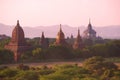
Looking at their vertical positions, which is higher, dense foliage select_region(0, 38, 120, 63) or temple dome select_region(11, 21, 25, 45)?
temple dome select_region(11, 21, 25, 45)

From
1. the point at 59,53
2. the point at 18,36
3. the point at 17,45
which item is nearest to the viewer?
the point at 17,45

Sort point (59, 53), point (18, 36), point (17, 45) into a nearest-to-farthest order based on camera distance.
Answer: point (17, 45), point (18, 36), point (59, 53)

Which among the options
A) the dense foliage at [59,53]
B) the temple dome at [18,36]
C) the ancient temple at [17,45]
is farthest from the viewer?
the temple dome at [18,36]

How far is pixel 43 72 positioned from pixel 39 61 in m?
17.5

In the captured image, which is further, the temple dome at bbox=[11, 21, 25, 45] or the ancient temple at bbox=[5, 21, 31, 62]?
the temple dome at bbox=[11, 21, 25, 45]

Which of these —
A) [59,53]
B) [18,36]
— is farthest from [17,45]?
[59,53]

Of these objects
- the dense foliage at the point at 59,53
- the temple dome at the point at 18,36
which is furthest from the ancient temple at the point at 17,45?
the dense foliage at the point at 59,53

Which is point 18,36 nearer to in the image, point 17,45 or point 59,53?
point 17,45

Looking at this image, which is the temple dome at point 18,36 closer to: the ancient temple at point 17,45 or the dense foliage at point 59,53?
the ancient temple at point 17,45

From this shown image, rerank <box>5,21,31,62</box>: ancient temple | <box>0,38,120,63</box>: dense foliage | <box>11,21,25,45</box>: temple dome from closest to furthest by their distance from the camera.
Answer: <box>0,38,120,63</box>: dense foliage
<box>5,21,31,62</box>: ancient temple
<box>11,21,25,45</box>: temple dome

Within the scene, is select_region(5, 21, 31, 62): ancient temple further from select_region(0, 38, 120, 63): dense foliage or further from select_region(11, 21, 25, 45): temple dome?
select_region(0, 38, 120, 63): dense foliage

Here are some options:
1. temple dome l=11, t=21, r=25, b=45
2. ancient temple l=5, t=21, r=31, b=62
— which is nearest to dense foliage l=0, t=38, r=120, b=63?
ancient temple l=5, t=21, r=31, b=62

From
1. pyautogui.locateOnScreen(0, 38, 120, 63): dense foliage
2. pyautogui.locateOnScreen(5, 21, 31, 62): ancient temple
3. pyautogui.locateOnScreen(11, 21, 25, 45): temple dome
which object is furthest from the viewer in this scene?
pyautogui.locateOnScreen(11, 21, 25, 45): temple dome

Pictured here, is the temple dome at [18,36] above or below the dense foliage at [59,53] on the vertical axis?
above
